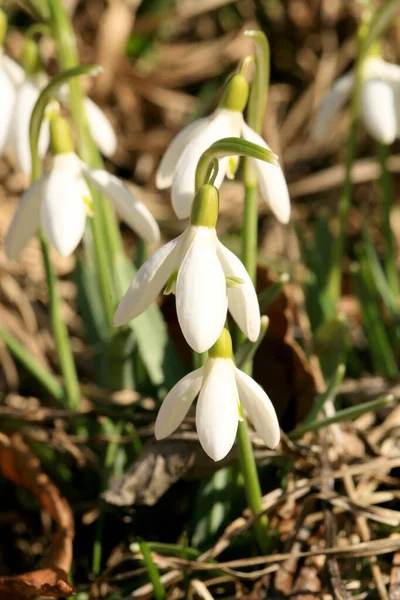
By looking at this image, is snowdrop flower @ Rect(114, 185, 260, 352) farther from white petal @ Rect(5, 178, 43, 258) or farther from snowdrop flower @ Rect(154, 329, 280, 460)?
white petal @ Rect(5, 178, 43, 258)

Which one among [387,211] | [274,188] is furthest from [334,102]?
[274,188]

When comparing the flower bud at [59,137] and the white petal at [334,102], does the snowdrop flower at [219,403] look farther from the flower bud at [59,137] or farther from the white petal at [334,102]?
the white petal at [334,102]

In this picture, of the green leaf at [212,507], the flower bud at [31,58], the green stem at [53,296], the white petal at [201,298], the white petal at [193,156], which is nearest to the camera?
the white petal at [201,298]

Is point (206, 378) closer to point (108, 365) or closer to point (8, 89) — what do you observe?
point (108, 365)

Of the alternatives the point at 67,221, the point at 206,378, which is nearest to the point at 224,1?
the point at 67,221

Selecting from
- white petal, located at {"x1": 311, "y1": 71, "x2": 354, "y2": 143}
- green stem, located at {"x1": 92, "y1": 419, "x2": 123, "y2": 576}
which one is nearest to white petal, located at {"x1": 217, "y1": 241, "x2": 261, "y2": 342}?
green stem, located at {"x1": 92, "y1": 419, "x2": 123, "y2": 576}

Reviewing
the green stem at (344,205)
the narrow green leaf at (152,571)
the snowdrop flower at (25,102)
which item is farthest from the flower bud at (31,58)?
the narrow green leaf at (152,571)
